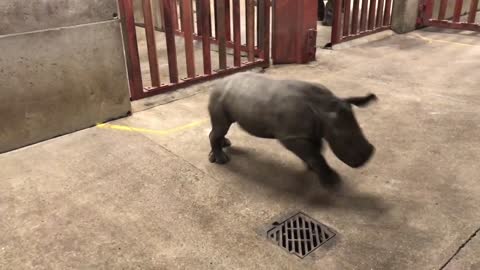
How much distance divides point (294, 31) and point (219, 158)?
2621 millimetres

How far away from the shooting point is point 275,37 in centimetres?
528

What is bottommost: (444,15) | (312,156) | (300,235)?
(300,235)

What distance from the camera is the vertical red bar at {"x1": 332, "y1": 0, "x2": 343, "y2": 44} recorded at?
5711 millimetres

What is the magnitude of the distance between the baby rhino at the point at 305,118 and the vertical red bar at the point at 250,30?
2266 mm

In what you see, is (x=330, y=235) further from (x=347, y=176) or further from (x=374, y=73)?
(x=374, y=73)

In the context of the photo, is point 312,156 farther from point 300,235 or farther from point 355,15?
point 355,15

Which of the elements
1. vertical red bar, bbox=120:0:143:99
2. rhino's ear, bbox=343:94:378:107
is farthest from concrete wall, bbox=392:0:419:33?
rhino's ear, bbox=343:94:378:107

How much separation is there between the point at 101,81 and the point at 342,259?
2492 millimetres

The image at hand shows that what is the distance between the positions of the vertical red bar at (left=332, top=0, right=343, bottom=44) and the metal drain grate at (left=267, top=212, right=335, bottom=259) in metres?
3.91

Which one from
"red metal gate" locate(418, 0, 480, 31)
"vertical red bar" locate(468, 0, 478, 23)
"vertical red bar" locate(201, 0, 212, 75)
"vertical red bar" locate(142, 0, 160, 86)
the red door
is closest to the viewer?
"vertical red bar" locate(142, 0, 160, 86)

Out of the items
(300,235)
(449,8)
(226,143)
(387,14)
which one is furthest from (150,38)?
(449,8)

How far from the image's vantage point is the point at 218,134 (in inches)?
118

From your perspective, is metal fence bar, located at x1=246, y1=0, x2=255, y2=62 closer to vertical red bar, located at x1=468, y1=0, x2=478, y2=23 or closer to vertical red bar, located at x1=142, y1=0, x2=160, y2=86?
vertical red bar, located at x1=142, y1=0, x2=160, y2=86

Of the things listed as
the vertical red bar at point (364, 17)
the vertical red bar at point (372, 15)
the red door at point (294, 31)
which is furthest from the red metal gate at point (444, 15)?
the red door at point (294, 31)
